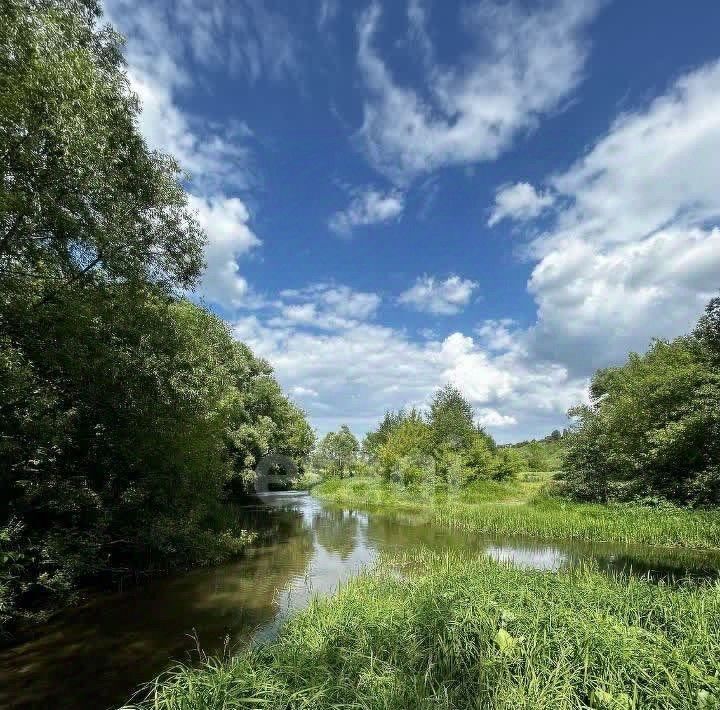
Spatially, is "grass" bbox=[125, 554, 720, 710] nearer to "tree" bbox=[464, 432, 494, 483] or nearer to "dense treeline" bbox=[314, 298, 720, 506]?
"dense treeline" bbox=[314, 298, 720, 506]

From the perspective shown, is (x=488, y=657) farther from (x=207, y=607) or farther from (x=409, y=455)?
(x=409, y=455)

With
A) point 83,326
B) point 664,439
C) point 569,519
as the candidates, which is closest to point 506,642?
point 83,326

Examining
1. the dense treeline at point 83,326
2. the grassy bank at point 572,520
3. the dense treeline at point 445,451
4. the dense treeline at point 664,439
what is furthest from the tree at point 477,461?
the dense treeline at point 83,326

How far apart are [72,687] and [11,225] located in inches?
360

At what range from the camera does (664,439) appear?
24.2 m

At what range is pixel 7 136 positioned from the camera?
8.26 meters

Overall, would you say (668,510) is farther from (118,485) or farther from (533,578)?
(118,485)

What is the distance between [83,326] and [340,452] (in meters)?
72.6

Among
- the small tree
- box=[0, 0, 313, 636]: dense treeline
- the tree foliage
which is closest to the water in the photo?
box=[0, 0, 313, 636]: dense treeline

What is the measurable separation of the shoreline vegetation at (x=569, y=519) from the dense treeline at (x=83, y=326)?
54.5ft

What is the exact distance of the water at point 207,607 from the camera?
8.18 m

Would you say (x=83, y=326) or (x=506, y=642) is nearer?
(x=506, y=642)

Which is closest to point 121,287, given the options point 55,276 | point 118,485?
point 55,276

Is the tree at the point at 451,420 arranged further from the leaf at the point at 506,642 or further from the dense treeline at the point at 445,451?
the leaf at the point at 506,642
